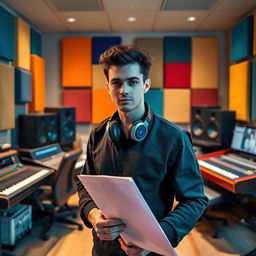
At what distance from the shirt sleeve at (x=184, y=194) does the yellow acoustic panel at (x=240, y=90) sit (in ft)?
8.44

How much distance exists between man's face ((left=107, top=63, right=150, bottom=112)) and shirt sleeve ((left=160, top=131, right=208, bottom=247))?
21 centimetres

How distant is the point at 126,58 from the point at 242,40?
2847 mm

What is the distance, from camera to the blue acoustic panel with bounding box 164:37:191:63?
13.2 ft

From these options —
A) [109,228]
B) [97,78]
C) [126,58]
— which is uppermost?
[97,78]

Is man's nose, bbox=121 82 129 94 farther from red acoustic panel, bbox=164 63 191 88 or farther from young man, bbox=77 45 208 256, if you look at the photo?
red acoustic panel, bbox=164 63 191 88

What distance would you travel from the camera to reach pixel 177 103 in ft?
13.5

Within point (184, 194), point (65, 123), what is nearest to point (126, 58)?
point (184, 194)

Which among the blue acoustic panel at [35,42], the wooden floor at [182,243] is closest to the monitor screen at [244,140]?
the wooden floor at [182,243]

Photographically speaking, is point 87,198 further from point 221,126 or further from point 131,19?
point 131,19

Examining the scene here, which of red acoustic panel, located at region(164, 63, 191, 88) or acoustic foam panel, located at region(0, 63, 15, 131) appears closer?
acoustic foam panel, located at region(0, 63, 15, 131)

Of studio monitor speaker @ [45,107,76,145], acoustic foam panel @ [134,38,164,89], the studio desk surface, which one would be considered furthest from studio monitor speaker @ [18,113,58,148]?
the studio desk surface

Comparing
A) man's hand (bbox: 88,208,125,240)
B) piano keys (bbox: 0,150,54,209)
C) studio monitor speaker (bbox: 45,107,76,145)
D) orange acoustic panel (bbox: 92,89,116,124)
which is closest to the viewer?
man's hand (bbox: 88,208,125,240)

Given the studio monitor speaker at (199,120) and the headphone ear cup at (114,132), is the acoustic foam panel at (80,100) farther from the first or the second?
the headphone ear cup at (114,132)

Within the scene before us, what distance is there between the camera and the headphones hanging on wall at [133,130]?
0.96m
